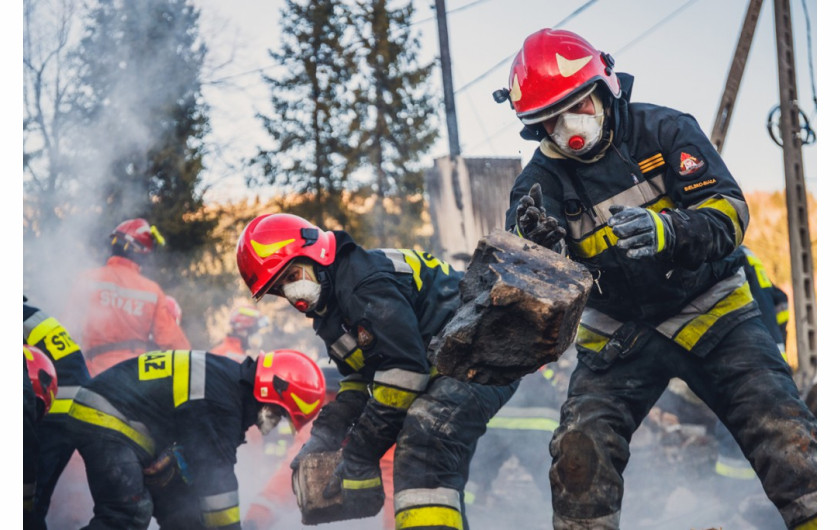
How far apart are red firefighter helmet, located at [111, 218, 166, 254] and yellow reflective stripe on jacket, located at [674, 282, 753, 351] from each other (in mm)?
5178

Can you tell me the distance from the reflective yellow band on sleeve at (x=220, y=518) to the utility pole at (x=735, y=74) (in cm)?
418

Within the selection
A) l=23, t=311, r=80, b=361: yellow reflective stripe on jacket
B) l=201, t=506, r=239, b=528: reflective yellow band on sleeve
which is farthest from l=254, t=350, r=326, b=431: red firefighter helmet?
l=23, t=311, r=80, b=361: yellow reflective stripe on jacket

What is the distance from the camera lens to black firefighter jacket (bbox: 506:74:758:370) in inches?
119

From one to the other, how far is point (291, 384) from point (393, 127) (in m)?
8.31

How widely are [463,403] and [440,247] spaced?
4.89 metres

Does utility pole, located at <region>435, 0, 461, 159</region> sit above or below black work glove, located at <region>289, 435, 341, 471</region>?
above

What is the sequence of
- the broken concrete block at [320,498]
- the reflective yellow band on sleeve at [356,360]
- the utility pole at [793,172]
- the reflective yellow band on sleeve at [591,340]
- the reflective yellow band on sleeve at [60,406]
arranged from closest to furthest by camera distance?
the reflective yellow band on sleeve at [591,340], the broken concrete block at [320,498], the reflective yellow band on sleeve at [356,360], the utility pole at [793,172], the reflective yellow band on sleeve at [60,406]

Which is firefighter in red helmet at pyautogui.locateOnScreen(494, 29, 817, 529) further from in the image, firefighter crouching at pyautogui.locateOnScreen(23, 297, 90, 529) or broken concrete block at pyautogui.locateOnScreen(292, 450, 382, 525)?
firefighter crouching at pyautogui.locateOnScreen(23, 297, 90, 529)

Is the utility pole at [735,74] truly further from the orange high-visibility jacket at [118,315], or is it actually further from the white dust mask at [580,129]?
the orange high-visibility jacket at [118,315]

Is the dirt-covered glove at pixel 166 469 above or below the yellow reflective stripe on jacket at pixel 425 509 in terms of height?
above

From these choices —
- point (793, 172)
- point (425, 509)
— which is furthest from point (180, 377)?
point (793, 172)

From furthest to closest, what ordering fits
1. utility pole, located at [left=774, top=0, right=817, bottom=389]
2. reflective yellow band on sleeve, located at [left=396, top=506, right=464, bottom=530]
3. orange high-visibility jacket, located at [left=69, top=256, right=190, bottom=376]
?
orange high-visibility jacket, located at [left=69, top=256, right=190, bottom=376]
utility pole, located at [left=774, top=0, right=817, bottom=389]
reflective yellow band on sleeve, located at [left=396, top=506, right=464, bottom=530]

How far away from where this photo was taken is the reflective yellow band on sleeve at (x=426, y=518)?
342 centimetres

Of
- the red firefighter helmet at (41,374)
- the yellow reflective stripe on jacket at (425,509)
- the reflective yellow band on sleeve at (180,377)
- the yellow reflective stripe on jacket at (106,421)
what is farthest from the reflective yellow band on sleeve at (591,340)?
the red firefighter helmet at (41,374)
